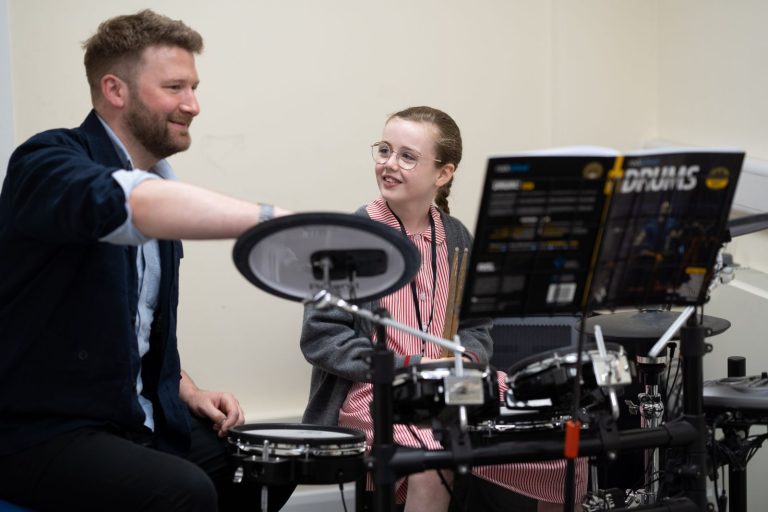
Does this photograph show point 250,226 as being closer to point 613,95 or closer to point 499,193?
point 499,193

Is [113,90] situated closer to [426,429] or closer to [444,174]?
[444,174]

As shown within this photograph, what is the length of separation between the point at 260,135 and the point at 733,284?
5.34ft

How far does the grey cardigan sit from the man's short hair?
29.0 inches

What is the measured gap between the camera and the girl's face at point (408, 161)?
2.97 metres

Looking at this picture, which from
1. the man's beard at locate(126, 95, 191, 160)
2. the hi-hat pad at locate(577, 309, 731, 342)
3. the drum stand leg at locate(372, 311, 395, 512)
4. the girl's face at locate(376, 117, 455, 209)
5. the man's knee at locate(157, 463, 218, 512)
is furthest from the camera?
the girl's face at locate(376, 117, 455, 209)

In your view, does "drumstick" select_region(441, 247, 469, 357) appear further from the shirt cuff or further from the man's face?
the shirt cuff

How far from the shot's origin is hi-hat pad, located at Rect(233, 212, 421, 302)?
1.92 metres

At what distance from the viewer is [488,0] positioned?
12.9ft

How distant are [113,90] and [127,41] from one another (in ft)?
0.38

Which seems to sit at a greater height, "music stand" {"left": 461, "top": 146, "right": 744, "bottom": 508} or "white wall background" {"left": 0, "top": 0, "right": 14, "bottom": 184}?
"white wall background" {"left": 0, "top": 0, "right": 14, "bottom": 184}

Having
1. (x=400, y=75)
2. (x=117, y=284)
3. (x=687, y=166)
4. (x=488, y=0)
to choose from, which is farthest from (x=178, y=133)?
(x=488, y=0)

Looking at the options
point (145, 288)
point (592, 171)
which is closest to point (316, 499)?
point (145, 288)

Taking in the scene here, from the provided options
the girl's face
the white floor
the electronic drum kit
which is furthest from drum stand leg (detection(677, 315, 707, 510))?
the white floor

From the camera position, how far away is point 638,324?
9.20ft
